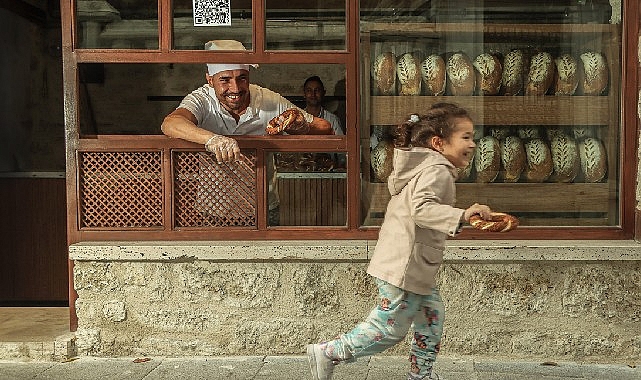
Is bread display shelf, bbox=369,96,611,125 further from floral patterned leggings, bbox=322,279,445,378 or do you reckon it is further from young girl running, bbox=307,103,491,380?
floral patterned leggings, bbox=322,279,445,378

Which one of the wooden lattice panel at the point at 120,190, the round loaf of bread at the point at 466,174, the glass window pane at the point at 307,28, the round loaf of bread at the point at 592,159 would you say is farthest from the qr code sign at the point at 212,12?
the round loaf of bread at the point at 592,159

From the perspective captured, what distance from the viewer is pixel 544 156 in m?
6.02

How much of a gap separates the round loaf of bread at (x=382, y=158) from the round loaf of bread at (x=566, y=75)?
112 centimetres

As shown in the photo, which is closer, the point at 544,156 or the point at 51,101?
the point at 544,156

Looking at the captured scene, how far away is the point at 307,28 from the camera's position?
5.91 m

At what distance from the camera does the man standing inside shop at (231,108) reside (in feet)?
19.6

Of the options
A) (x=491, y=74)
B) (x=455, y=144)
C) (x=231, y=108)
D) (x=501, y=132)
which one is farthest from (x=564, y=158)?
(x=231, y=108)

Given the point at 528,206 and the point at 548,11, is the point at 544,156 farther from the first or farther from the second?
the point at 548,11

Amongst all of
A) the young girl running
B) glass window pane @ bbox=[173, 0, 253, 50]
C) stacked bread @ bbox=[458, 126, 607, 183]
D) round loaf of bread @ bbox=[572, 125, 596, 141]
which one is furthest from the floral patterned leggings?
glass window pane @ bbox=[173, 0, 253, 50]

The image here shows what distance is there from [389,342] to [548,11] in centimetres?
247

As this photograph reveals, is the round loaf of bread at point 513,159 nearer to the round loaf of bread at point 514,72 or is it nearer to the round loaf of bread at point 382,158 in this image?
the round loaf of bread at point 514,72

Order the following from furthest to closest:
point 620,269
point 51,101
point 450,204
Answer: point 51,101, point 620,269, point 450,204

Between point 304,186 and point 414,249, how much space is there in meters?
1.46

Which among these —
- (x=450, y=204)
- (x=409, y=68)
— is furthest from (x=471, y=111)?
(x=450, y=204)
